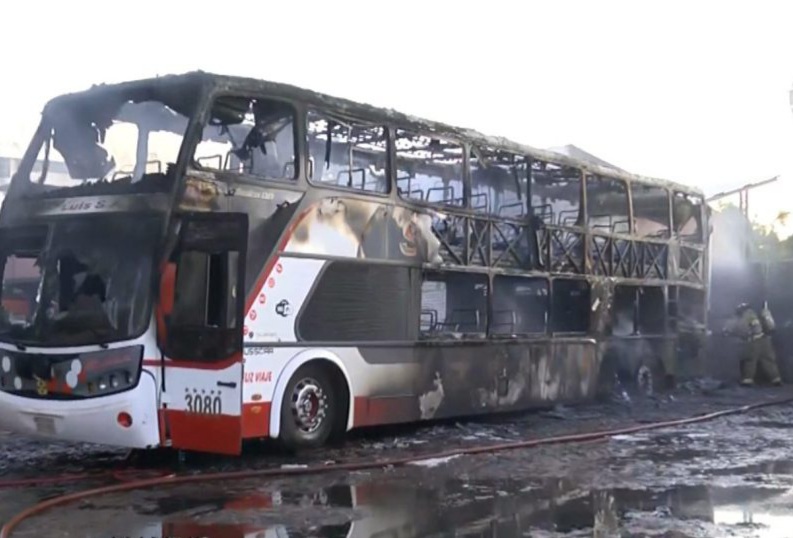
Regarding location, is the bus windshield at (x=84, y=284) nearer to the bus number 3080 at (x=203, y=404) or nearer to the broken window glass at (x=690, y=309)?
the bus number 3080 at (x=203, y=404)

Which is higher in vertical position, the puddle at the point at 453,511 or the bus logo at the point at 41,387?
the bus logo at the point at 41,387

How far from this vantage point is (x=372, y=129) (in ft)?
38.2

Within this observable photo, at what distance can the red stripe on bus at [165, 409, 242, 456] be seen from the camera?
905 cm

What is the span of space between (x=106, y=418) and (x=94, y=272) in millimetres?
1357

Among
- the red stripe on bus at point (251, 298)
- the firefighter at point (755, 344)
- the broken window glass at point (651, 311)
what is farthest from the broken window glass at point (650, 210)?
the red stripe on bus at point (251, 298)

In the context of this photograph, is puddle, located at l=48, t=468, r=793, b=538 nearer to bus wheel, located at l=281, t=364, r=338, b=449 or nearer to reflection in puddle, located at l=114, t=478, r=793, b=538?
reflection in puddle, located at l=114, t=478, r=793, b=538

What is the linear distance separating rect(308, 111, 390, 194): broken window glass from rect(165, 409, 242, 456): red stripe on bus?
277 centimetres

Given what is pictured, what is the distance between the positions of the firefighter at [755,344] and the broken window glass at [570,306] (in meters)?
5.86

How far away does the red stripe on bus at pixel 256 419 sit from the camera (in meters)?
9.52

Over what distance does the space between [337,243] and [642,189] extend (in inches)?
308

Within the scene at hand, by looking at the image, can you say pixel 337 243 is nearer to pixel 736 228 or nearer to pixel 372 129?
pixel 372 129

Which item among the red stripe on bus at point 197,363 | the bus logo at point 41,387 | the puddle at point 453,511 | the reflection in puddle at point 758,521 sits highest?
the red stripe on bus at point 197,363

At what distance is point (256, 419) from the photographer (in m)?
9.64

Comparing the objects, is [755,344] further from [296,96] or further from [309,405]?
[296,96]
